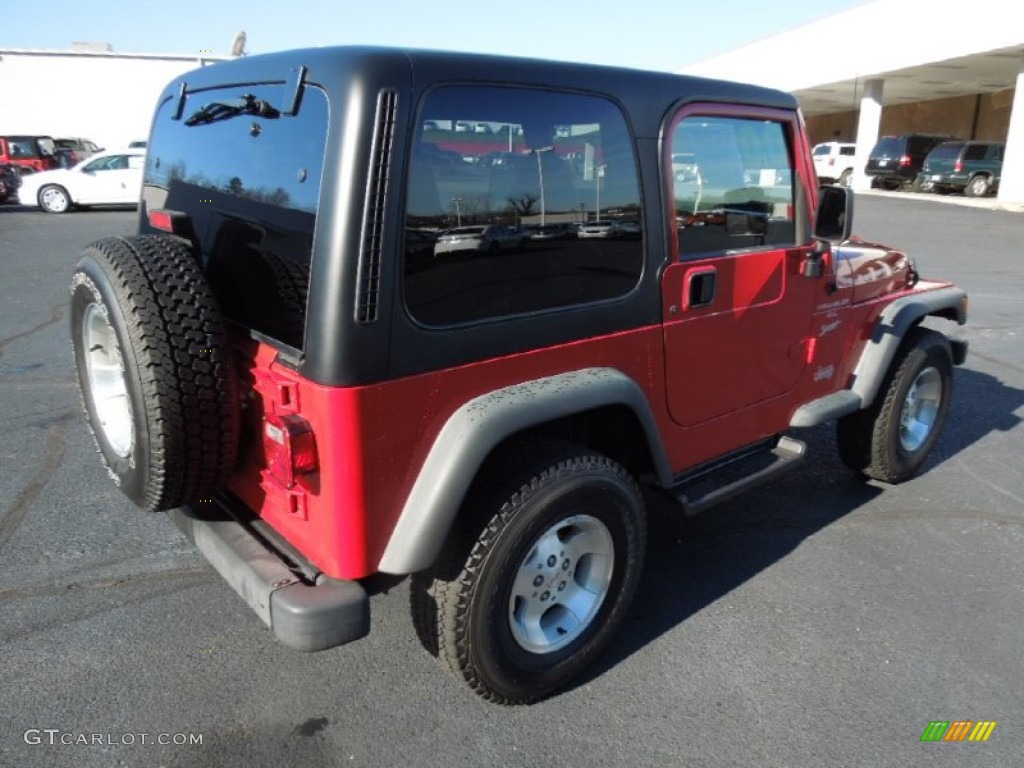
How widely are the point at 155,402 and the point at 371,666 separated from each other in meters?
1.25

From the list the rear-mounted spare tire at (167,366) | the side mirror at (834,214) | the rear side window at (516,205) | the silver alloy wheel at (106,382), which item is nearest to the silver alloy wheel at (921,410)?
the side mirror at (834,214)

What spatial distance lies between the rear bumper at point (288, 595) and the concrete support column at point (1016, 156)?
87.8 feet

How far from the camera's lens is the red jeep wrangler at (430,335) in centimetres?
200

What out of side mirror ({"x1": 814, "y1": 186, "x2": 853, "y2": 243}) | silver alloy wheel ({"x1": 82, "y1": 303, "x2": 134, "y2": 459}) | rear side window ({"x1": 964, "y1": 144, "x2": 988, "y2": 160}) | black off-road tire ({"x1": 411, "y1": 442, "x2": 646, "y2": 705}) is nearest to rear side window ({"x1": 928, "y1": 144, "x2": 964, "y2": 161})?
rear side window ({"x1": 964, "y1": 144, "x2": 988, "y2": 160})

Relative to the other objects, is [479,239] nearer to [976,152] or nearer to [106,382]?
[106,382]

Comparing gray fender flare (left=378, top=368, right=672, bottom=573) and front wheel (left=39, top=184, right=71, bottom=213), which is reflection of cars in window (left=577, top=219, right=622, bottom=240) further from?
front wheel (left=39, top=184, right=71, bottom=213)

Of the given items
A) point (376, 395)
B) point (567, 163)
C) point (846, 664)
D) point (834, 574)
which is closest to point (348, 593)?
point (376, 395)

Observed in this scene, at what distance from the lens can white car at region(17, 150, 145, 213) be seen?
17953 millimetres

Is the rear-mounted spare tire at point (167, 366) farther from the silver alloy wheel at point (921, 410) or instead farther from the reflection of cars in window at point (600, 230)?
the silver alloy wheel at point (921, 410)

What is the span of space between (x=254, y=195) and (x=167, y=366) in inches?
22.9

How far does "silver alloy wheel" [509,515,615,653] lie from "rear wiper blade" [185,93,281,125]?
1.52m

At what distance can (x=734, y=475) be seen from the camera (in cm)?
320

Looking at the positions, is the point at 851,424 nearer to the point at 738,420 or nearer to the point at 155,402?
the point at 738,420

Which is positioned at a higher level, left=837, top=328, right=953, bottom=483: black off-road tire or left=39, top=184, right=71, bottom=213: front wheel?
left=39, top=184, right=71, bottom=213: front wheel
